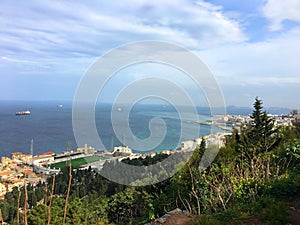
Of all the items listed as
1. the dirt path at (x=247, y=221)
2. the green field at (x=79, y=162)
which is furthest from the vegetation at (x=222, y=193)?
the green field at (x=79, y=162)

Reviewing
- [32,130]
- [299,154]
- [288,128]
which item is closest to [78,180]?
[288,128]

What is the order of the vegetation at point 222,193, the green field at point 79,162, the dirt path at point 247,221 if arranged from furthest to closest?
1. the green field at point 79,162
2. the vegetation at point 222,193
3. the dirt path at point 247,221

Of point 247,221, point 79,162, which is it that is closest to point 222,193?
point 247,221

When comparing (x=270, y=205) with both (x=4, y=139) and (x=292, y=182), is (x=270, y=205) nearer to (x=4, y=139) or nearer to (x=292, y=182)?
(x=292, y=182)

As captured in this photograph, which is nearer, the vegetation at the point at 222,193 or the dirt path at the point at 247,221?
the dirt path at the point at 247,221

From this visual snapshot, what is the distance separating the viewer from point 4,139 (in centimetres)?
3144

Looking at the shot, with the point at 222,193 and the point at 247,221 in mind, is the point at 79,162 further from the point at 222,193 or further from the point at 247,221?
the point at 247,221

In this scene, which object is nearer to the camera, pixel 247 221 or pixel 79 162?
pixel 247 221

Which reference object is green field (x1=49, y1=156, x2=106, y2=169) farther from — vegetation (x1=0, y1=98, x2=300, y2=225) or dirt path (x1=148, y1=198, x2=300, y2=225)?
dirt path (x1=148, y1=198, x2=300, y2=225)

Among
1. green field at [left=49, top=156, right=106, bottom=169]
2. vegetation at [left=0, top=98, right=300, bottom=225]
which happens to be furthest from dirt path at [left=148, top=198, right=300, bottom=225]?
green field at [left=49, top=156, right=106, bottom=169]

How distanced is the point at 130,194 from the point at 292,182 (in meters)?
5.45

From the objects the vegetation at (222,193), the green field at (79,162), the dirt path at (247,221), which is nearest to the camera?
the dirt path at (247,221)

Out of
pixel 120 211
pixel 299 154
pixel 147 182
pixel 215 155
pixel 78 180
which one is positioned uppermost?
pixel 299 154

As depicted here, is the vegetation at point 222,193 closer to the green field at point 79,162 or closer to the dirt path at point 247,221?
the dirt path at point 247,221
